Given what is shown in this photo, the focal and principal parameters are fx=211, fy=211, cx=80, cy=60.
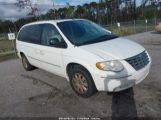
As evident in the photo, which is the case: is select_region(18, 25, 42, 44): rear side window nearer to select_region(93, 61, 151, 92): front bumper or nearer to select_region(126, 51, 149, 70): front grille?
select_region(93, 61, 151, 92): front bumper

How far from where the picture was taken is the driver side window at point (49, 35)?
5.36 meters

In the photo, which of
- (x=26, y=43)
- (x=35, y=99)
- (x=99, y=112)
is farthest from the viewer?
(x=26, y=43)

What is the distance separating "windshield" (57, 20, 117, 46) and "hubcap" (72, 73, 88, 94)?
773mm

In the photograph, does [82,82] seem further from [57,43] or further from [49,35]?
[49,35]

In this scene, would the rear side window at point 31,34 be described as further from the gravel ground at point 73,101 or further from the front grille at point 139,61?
the front grille at point 139,61

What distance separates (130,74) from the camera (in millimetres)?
4312

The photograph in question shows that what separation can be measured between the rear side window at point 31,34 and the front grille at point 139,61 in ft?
9.67

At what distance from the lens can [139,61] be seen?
4.55 meters

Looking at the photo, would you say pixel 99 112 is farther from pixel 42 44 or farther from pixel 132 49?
pixel 42 44

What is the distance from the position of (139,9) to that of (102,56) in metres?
72.7

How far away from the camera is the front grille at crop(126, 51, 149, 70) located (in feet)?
14.4

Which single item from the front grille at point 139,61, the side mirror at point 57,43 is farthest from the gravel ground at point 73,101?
the side mirror at point 57,43

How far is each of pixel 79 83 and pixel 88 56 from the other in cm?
73

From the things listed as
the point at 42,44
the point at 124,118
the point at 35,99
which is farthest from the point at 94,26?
the point at 124,118
